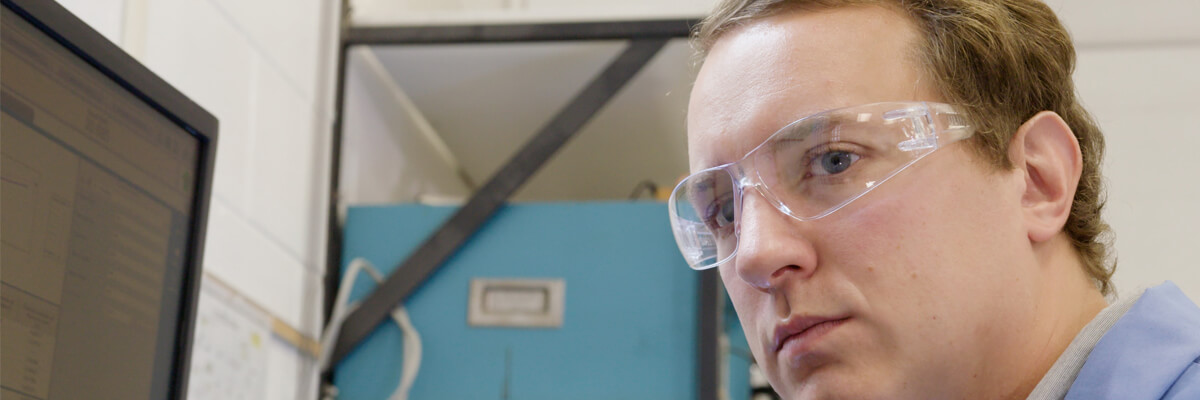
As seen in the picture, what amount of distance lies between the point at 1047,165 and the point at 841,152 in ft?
0.51

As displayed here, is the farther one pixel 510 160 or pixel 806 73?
pixel 510 160

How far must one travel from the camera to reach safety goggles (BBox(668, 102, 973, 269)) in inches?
31.0

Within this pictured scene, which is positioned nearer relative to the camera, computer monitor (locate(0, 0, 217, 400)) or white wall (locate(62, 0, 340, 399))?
computer monitor (locate(0, 0, 217, 400))

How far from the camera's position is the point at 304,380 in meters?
1.89

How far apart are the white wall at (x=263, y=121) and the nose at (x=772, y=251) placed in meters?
0.84

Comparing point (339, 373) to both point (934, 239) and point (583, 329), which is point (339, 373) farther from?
point (934, 239)

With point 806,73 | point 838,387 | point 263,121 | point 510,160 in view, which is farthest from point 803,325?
point 510,160

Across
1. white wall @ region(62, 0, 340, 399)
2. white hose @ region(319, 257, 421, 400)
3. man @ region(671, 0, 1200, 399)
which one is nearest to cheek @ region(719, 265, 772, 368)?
man @ region(671, 0, 1200, 399)

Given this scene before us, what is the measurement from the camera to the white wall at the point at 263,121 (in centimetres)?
143

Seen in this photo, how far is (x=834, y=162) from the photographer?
799mm

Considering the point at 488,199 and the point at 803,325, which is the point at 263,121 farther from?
the point at 803,325

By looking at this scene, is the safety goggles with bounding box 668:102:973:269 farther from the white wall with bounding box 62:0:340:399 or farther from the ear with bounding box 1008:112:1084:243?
the white wall with bounding box 62:0:340:399

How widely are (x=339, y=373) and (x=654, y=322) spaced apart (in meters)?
0.56

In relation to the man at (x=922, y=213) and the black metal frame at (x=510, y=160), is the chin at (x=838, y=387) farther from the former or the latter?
the black metal frame at (x=510, y=160)
